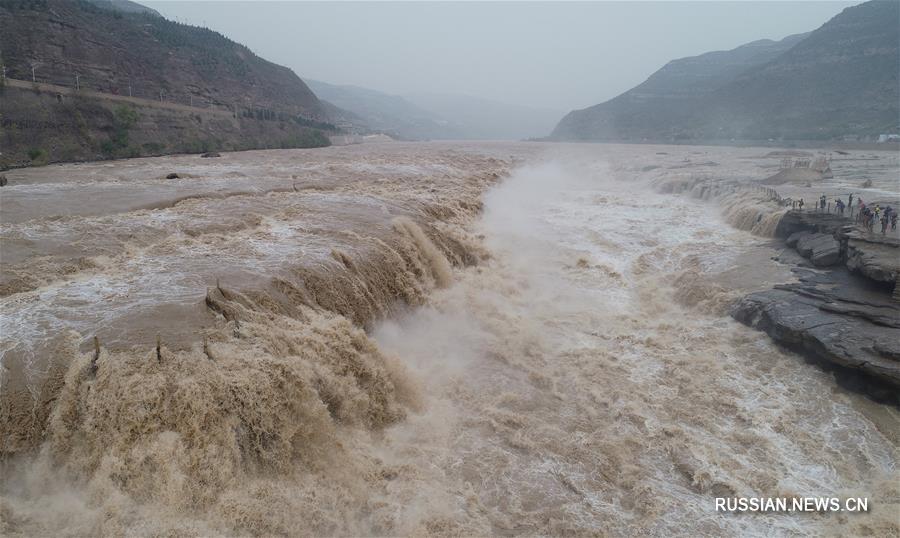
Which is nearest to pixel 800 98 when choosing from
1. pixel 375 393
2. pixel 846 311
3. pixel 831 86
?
pixel 831 86

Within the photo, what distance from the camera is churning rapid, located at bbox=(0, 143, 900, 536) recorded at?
5.24 m

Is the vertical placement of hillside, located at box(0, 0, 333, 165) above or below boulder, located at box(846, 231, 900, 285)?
above

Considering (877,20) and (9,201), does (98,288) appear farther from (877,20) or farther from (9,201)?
(877,20)

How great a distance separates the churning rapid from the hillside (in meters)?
17.3

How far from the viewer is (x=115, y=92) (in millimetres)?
39500

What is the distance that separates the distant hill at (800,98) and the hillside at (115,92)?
62401mm

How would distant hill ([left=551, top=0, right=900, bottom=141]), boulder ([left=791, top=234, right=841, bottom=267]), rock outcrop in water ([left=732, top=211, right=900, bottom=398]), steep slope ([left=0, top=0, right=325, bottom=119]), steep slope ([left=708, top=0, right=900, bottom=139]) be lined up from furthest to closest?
distant hill ([left=551, top=0, right=900, bottom=141]), steep slope ([left=708, top=0, right=900, bottom=139]), steep slope ([left=0, top=0, right=325, bottom=119]), boulder ([left=791, top=234, right=841, bottom=267]), rock outcrop in water ([left=732, top=211, right=900, bottom=398])

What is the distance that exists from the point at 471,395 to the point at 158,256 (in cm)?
651

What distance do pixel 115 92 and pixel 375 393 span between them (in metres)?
43.9

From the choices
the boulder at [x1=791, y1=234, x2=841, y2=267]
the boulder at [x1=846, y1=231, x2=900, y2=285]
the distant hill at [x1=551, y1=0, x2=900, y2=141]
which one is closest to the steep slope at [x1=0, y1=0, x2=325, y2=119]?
the boulder at [x1=791, y1=234, x2=841, y2=267]

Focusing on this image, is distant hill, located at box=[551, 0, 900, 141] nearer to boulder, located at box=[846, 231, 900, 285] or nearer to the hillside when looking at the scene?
boulder, located at box=[846, 231, 900, 285]

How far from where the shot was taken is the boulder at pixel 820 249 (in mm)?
12492

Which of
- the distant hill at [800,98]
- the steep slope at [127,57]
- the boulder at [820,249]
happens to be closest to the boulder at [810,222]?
the boulder at [820,249]

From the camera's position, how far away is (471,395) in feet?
27.0
